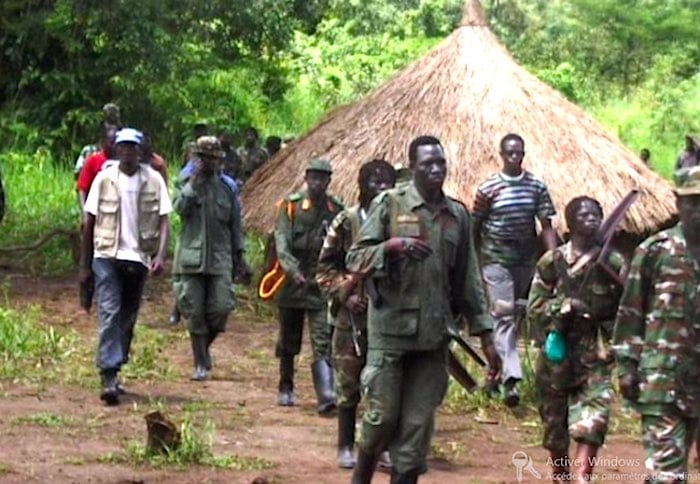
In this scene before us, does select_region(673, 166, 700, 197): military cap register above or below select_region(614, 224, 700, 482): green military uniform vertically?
above

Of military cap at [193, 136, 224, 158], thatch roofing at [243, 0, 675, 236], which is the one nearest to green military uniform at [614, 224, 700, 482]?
military cap at [193, 136, 224, 158]

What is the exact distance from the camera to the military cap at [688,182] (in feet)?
20.3

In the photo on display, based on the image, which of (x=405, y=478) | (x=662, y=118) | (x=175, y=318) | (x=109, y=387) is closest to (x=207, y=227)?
(x=109, y=387)

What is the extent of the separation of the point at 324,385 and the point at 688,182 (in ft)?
14.2

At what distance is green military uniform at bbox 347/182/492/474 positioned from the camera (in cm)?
699

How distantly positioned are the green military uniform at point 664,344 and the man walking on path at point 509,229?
14.7ft

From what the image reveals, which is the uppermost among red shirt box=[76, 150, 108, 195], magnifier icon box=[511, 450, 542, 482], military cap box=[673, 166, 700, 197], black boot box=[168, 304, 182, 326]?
red shirt box=[76, 150, 108, 195]

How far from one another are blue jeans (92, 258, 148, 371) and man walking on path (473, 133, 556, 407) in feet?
7.90

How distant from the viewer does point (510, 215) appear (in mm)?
10906

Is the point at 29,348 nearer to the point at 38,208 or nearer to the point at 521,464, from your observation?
the point at 521,464

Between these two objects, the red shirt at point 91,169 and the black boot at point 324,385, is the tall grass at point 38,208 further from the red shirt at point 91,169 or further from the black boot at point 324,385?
the black boot at point 324,385

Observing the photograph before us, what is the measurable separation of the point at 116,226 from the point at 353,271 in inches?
129

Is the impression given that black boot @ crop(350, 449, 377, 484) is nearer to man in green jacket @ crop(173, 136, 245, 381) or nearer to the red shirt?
man in green jacket @ crop(173, 136, 245, 381)

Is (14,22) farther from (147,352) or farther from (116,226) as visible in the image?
(116,226)
